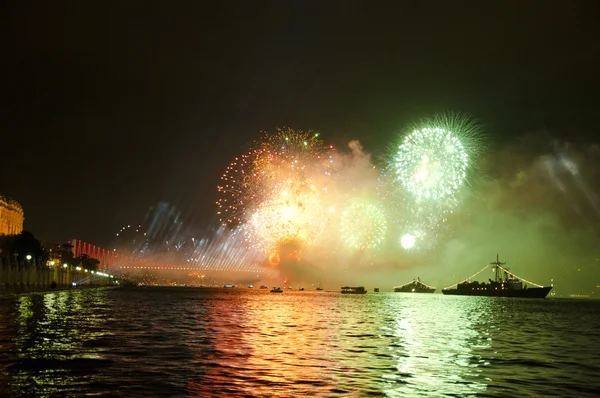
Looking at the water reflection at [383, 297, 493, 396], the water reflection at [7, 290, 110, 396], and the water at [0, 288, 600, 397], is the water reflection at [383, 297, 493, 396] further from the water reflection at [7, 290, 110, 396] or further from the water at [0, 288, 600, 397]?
the water reflection at [7, 290, 110, 396]

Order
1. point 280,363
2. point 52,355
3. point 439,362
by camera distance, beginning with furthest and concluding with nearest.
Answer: point 439,362
point 52,355
point 280,363

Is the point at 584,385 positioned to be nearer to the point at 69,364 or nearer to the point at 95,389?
the point at 95,389

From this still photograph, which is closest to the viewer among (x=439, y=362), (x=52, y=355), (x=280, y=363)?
(x=280, y=363)

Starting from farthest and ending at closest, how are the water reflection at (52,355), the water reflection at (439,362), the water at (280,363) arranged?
the water reflection at (439,362) < the water at (280,363) < the water reflection at (52,355)

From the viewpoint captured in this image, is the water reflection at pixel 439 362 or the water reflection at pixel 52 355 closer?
the water reflection at pixel 52 355

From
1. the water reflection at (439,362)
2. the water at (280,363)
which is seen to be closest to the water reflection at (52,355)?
the water at (280,363)

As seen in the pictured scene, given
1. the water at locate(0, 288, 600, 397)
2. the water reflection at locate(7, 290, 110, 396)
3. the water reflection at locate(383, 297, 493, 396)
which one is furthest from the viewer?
the water reflection at locate(383, 297, 493, 396)

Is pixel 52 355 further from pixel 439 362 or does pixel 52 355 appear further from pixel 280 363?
pixel 439 362

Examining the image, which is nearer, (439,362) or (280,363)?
(280,363)

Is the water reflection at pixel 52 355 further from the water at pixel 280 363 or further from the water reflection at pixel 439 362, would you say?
the water reflection at pixel 439 362

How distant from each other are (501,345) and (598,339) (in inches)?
539

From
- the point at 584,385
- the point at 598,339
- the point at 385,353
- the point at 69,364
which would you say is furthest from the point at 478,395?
the point at 598,339

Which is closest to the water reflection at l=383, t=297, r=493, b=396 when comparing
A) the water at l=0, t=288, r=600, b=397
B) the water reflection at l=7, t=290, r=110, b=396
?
the water at l=0, t=288, r=600, b=397

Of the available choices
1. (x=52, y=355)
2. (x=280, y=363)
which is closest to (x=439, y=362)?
(x=280, y=363)
